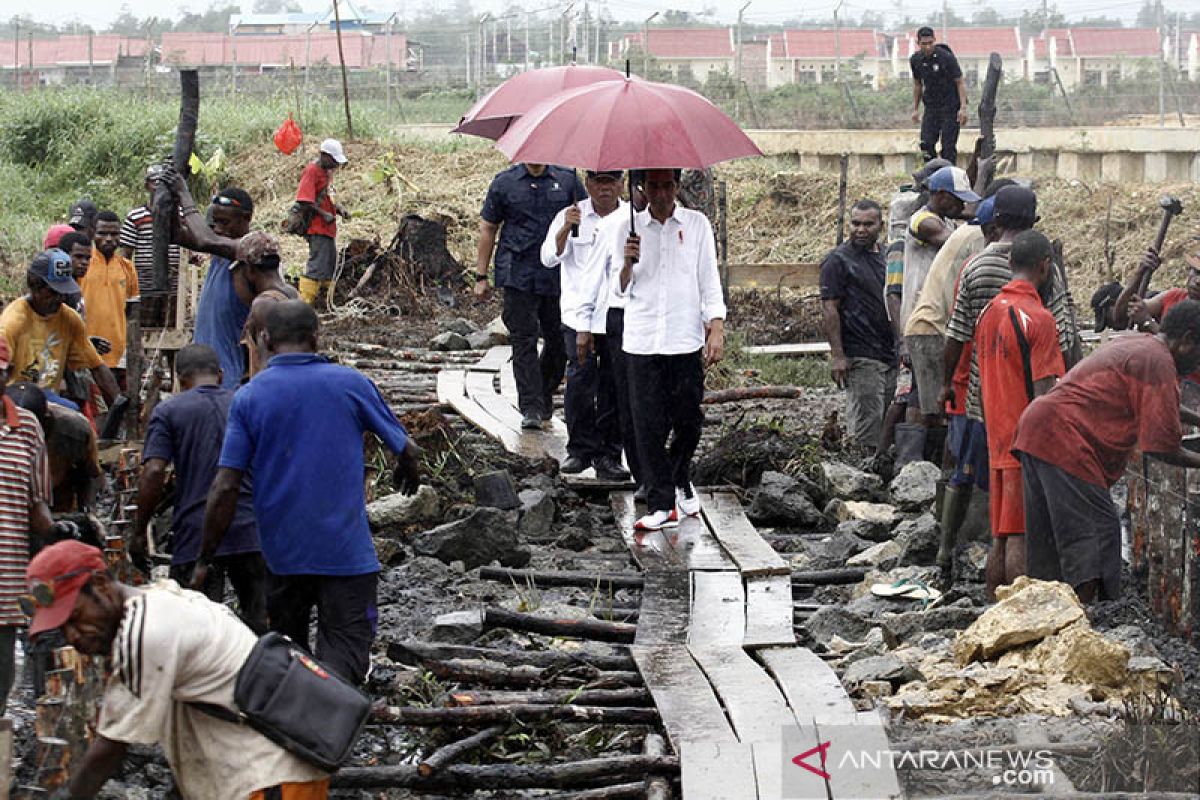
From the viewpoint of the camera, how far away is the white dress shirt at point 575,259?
10930 millimetres

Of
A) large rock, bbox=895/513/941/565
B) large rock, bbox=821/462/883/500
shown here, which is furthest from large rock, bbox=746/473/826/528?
large rock, bbox=895/513/941/565

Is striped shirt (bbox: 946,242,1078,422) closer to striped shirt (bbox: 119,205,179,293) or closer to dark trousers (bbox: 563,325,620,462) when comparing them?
dark trousers (bbox: 563,325,620,462)

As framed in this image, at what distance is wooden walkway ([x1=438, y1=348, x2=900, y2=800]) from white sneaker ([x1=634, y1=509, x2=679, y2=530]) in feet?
0.16

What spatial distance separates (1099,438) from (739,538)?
2.55 m

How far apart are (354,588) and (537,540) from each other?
4.05 metres

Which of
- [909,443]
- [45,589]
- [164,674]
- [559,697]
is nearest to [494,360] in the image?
[909,443]

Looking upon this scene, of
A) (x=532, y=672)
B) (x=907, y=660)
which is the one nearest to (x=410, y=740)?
(x=532, y=672)

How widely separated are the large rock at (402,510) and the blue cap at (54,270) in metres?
2.24

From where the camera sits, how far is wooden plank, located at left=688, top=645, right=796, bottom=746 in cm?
651

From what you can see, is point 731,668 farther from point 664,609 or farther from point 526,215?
point 526,215

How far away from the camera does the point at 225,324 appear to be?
8398 mm

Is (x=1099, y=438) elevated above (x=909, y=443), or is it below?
above

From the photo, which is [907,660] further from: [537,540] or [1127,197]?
[1127,197]

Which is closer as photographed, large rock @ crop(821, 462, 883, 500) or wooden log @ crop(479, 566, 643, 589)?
wooden log @ crop(479, 566, 643, 589)
